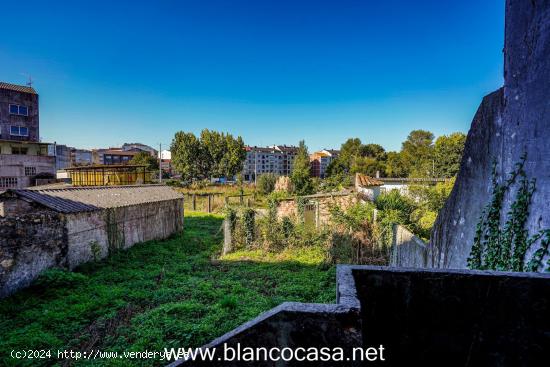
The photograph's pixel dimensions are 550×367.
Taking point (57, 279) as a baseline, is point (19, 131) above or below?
above

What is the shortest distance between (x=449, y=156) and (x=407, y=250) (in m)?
41.0

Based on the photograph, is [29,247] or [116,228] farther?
[116,228]

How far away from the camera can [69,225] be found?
10.2 m

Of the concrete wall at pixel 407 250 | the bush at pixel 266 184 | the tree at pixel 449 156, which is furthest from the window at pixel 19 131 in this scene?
the tree at pixel 449 156

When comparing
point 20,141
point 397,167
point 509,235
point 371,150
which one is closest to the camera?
point 509,235

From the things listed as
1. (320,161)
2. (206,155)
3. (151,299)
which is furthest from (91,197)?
(320,161)

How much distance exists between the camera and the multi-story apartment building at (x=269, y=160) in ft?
290

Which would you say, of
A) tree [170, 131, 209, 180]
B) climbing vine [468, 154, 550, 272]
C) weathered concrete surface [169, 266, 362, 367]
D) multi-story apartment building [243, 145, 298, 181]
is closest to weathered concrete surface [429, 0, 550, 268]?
climbing vine [468, 154, 550, 272]

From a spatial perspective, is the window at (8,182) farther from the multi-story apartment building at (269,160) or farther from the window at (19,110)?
the multi-story apartment building at (269,160)

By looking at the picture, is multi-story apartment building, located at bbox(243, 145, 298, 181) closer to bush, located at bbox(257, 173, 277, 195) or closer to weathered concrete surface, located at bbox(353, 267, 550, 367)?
bush, located at bbox(257, 173, 277, 195)

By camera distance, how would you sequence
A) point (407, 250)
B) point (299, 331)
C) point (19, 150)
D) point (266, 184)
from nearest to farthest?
1. point (299, 331)
2. point (407, 250)
3. point (19, 150)
4. point (266, 184)

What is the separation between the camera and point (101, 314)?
24.2 ft

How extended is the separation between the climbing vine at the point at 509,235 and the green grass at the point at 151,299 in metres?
4.27

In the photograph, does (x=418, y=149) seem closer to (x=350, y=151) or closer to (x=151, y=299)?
(x=350, y=151)
